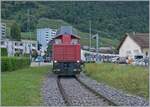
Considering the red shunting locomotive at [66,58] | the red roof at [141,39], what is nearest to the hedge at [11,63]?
the red shunting locomotive at [66,58]

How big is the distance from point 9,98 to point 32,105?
1957 mm

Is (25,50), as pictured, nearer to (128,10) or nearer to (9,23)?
(9,23)

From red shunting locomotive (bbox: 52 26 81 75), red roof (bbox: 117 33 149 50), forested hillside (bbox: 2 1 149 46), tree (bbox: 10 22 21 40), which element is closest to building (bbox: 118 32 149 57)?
red roof (bbox: 117 33 149 50)

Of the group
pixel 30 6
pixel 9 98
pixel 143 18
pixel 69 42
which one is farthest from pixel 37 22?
pixel 9 98

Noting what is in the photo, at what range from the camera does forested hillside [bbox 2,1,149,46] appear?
80000mm

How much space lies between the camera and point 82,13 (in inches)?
3430

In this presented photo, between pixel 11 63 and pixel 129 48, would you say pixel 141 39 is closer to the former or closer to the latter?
pixel 129 48

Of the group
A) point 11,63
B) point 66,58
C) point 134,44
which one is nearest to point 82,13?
point 134,44

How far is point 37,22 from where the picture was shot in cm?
8769

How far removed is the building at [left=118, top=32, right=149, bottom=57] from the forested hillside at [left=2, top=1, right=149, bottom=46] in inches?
108

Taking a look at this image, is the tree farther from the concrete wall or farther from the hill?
the concrete wall

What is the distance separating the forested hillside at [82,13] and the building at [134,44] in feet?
9.03

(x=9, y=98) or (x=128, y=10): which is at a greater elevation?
(x=128, y=10)

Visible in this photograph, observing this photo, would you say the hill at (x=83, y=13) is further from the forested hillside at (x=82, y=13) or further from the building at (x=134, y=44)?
the building at (x=134, y=44)
